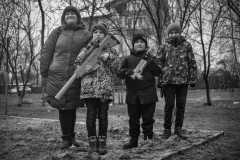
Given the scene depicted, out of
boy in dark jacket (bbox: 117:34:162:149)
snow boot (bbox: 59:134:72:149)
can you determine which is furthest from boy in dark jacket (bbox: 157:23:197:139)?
snow boot (bbox: 59:134:72:149)

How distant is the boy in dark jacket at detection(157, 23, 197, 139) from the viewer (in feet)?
13.2

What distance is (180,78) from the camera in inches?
157

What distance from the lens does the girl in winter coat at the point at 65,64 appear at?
134 inches

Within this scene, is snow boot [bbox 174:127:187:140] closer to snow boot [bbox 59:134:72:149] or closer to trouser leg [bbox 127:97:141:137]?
trouser leg [bbox 127:97:141:137]

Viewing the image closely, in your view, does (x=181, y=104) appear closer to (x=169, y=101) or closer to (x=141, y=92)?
(x=169, y=101)

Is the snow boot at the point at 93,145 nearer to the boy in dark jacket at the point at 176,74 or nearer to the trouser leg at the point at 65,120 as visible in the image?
the trouser leg at the point at 65,120

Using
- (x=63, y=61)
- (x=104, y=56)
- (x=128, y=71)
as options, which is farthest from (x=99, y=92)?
(x=63, y=61)

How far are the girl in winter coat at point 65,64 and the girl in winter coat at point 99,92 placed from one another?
212mm

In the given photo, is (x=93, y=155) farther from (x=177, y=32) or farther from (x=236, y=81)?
(x=236, y=81)

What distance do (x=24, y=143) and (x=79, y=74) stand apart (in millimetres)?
1537

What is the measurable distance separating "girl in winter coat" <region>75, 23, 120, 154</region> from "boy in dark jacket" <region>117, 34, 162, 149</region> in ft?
→ 1.00

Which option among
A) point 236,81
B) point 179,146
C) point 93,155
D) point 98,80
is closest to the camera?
point 93,155

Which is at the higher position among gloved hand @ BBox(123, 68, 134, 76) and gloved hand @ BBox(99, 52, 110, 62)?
gloved hand @ BBox(99, 52, 110, 62)

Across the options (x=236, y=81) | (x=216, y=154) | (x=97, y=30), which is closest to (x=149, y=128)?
(x=216, y=154)
